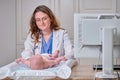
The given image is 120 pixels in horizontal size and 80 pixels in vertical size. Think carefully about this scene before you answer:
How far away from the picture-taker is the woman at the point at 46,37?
7.56 feet

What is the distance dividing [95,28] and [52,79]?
15.4 inches

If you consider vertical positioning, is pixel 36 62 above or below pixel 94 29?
below

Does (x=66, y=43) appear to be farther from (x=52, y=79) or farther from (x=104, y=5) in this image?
(x=104, y=5)

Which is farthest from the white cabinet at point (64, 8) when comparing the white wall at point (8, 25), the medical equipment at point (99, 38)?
the medical equipment at point (99, 38)

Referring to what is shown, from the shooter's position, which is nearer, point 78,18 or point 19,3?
point 78,18

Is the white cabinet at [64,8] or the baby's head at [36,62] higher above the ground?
the white cabinet at [64,8]

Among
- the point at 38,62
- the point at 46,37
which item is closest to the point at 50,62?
the point at 38,62

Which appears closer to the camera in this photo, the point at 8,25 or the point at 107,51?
the point at 107,51

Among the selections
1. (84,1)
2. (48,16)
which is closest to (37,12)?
(48,16)

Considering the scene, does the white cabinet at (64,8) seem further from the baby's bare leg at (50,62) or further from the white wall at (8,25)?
the baby's bare leg at (50,62)

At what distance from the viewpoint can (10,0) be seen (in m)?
3.52

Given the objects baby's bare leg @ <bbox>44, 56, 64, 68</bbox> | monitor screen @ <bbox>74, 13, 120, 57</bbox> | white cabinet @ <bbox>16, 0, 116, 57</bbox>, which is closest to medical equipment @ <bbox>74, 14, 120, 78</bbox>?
monitor screen @ <bbox>74, 13, 120, 57</bbox>

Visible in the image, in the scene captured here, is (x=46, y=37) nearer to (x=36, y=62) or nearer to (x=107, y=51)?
(x=36, y=62)

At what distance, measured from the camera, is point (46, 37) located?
2.36 metres
